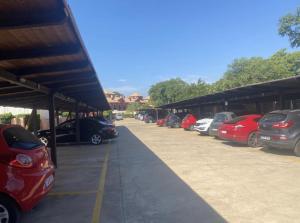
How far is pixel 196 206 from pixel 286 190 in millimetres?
2119

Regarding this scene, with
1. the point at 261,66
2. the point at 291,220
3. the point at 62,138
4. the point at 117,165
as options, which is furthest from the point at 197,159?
the point at 261,66

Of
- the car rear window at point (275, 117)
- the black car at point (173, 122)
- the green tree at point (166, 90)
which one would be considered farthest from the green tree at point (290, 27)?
the green tree at point (166, 90)

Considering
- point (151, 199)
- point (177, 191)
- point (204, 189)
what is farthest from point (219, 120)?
point (151, 199)

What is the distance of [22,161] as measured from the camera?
17.7 feet

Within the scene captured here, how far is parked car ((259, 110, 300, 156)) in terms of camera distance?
12031 millimetres

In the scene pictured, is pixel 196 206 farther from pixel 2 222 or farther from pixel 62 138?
pixel 62 138

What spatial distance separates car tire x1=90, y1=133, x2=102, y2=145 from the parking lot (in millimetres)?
6715

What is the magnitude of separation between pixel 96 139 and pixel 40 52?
40.7ft

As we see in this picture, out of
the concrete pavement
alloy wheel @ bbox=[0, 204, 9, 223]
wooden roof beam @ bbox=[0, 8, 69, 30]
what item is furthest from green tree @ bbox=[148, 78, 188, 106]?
alloy wheel @ bbox=[0, 204, 9, 223]

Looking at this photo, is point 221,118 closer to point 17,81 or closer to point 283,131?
point 283,131

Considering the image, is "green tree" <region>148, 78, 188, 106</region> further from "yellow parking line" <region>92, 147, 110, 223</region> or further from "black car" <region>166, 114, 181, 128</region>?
"yellow parking line" <region>92, 147, 110, 223</region>

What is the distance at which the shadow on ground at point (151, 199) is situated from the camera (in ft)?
19.2

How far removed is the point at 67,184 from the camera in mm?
8750

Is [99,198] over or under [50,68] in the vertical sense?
under
